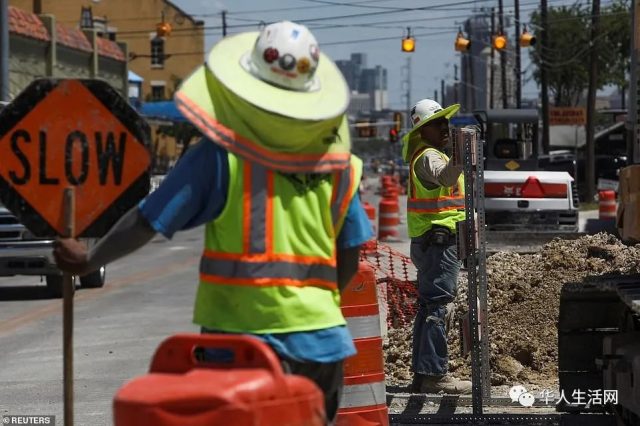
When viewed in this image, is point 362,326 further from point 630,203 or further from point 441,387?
point 441,387

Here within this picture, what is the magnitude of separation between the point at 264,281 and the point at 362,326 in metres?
2.88

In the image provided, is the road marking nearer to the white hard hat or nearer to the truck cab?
the truck cab

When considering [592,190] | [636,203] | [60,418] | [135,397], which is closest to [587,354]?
[636,203]

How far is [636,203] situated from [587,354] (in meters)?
1.33

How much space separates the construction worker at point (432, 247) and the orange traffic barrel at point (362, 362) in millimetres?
1887

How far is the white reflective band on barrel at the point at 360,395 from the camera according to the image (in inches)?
302

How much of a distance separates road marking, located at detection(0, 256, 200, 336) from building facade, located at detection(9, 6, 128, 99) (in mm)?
17154

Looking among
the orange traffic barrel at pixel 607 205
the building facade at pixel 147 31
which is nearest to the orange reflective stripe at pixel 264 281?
the orange traffic barrel at pixel 607 205

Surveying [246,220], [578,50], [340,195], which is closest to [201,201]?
[246,220]

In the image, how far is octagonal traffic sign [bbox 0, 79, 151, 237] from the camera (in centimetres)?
628

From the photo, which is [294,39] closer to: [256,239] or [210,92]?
[210,92]

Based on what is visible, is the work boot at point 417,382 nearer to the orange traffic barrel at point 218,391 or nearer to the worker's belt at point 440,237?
the worker's belt at point 440,237

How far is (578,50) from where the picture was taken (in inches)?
3063

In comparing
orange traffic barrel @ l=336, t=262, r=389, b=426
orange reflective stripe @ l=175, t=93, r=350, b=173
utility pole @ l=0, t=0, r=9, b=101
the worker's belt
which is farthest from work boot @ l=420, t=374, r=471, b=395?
utility pole @ l=0, t=0, r=9, b=101
